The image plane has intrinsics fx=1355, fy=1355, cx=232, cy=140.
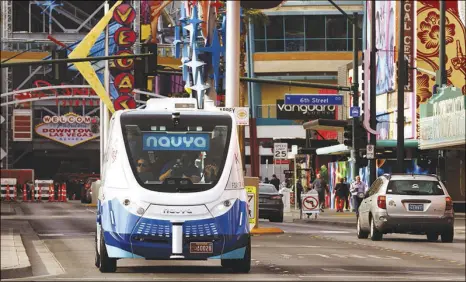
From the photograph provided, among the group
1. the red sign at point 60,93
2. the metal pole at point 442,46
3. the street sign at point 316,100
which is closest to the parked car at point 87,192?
the street sign at point 316,100

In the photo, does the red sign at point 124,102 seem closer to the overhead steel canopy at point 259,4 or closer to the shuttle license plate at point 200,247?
the overhead steel canopy at point 259,4

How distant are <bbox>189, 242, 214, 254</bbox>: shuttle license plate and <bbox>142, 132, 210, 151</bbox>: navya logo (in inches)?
59.5

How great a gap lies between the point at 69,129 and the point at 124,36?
32.2 meters

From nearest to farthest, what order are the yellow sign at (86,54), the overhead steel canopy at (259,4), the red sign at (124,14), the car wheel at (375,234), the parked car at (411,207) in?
the overhead steel canopy at (259,4), the parked car at (411,207), the car wheel at (375,234), the yellow sign at (86,54), the red sign at (124,14)

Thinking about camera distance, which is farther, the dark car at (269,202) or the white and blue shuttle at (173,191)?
the dark car at (269,202)

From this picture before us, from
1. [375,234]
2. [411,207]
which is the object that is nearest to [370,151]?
[375,234]

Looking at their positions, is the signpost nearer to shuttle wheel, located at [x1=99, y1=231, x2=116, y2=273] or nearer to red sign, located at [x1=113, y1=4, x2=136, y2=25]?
shuttle wheel, located at [x1=99, y1=231, x2=116, y2=273]

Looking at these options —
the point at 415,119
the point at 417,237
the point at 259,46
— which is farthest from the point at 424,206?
the point at 259,46

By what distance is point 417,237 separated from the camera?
1427 inches

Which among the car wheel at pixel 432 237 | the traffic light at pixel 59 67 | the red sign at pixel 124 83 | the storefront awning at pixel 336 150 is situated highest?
the red sign at pixel 124 83

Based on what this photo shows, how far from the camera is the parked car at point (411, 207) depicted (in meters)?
31.6

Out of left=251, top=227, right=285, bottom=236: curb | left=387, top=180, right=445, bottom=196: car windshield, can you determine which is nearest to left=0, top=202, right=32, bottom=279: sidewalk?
left=251, top=227, right=285, bottom=236: curb

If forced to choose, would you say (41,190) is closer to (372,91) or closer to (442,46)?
(372,91)

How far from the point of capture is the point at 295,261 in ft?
78.8
